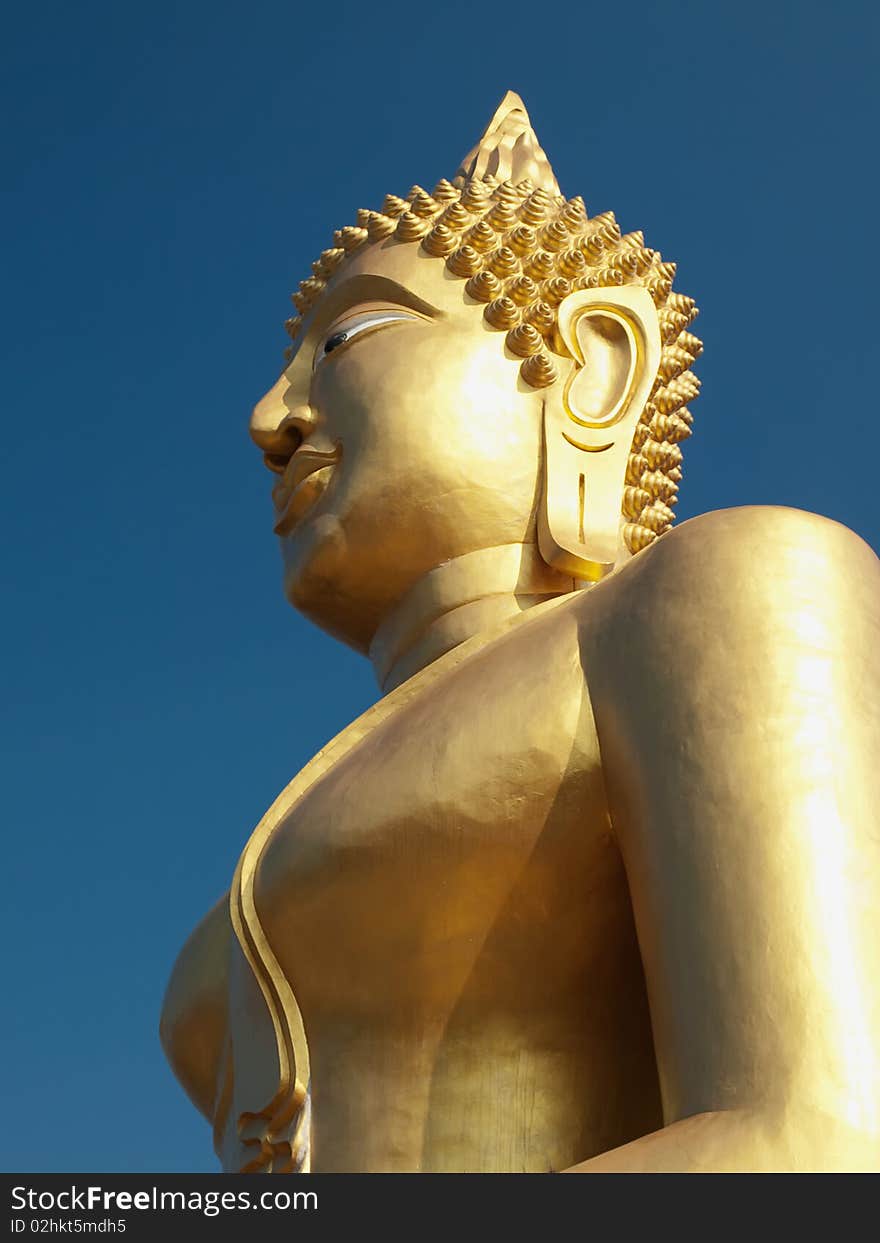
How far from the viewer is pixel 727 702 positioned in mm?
4328

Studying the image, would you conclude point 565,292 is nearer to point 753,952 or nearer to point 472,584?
point 472,584

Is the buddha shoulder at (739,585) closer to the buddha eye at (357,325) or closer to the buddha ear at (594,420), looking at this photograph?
the buddha ear at (594,420)

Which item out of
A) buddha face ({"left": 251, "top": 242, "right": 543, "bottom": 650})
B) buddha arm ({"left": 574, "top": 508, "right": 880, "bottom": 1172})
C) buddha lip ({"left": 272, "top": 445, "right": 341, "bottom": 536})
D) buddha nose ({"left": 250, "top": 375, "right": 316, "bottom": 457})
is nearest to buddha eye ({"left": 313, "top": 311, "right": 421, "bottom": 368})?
buddha face ({"left": 251, "top": 242, "right": 543, "bottom": 650})

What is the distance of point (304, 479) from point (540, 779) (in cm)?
154

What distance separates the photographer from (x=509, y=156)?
6.67m

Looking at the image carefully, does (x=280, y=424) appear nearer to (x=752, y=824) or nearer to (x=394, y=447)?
(x=394, y=447)

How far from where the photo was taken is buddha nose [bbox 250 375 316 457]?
5.87 m

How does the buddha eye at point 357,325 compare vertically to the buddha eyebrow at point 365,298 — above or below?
below

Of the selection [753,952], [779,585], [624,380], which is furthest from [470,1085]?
[624,380]

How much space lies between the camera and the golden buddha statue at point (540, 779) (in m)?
4.03

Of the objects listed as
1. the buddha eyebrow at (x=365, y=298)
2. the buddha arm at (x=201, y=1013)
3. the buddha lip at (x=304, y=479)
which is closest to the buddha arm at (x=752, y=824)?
the buddha lip at (x=304, y=479)

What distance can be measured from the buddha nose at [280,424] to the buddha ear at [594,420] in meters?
0.71

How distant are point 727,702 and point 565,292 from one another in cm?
191

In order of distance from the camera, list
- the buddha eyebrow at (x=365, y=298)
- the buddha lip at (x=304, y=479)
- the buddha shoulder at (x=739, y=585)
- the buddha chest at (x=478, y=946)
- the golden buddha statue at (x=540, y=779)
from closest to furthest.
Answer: the golden buddha statue at (x=540, y=779) → the buddha shoulder at (x=739, y=585) → the buddha chest at (x=478, y=946) → the buddha lip at (x=304, y=479) → the buddha eyebrow at (x=365, y=298)
